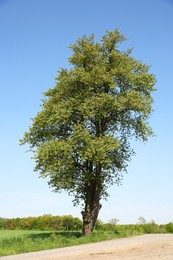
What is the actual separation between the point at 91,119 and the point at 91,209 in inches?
316

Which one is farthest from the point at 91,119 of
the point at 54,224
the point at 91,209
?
the point at 54,224

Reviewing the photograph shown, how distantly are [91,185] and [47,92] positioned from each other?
993 centimetres

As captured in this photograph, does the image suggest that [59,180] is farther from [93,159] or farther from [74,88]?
[74,88]

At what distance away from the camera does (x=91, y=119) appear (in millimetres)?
35250

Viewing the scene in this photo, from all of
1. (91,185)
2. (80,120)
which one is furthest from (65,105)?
(91,185)

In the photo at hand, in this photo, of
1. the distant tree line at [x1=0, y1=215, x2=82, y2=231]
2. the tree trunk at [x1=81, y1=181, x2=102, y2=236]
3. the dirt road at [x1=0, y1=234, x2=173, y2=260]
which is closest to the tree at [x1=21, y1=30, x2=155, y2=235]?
the tree trunk at [x1=81, y1=181, x2=102, y2=236]

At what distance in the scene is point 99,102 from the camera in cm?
3369

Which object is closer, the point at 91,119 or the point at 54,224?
the point at 91,119

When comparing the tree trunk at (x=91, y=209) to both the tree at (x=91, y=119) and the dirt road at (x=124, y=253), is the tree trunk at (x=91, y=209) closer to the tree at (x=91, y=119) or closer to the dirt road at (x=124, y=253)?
the tree at (x=91, y=119)

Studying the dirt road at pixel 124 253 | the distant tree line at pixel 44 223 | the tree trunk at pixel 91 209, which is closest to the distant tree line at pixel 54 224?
the distant tree line at pixel 44 223

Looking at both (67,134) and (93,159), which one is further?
(67,134)

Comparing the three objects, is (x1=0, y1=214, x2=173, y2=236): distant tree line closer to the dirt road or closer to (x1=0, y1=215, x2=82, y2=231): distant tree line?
(x1=0, y1=215, x2=82, y2=231): distant tree line

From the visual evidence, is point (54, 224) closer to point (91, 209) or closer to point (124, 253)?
point (91, 209)

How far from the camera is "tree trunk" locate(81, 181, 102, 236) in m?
33.6
